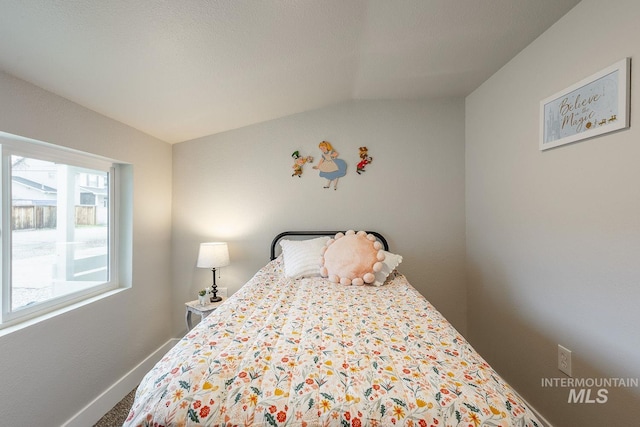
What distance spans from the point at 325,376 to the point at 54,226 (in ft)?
6.33

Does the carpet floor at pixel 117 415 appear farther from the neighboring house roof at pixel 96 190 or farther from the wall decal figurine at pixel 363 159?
the wall decal figurine at pixel 363 159

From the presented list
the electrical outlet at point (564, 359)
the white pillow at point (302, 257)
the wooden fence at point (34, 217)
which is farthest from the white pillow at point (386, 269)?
the wooden fence at point (34, 217)

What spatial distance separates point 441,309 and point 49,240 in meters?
3.02

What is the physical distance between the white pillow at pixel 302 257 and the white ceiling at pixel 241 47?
1.24 metres

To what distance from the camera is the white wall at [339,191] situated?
2.44m

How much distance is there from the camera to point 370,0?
128 cm

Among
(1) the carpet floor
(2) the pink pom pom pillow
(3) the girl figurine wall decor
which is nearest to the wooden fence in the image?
(1) the carpet floor

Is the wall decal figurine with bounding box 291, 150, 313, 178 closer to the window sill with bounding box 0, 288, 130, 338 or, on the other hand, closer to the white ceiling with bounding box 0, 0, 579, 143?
the white ceiling with bounding box 0, 0, 579, 143

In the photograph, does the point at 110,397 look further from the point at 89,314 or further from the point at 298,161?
the point at 298,161

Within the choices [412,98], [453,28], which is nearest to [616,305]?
[453,28]

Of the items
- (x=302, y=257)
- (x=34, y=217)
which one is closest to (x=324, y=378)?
(x=302, y=257)

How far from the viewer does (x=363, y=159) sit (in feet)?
8.14

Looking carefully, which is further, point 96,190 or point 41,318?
point 96,190

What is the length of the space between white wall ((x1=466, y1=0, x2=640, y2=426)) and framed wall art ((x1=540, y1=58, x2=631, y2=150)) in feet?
0.13
